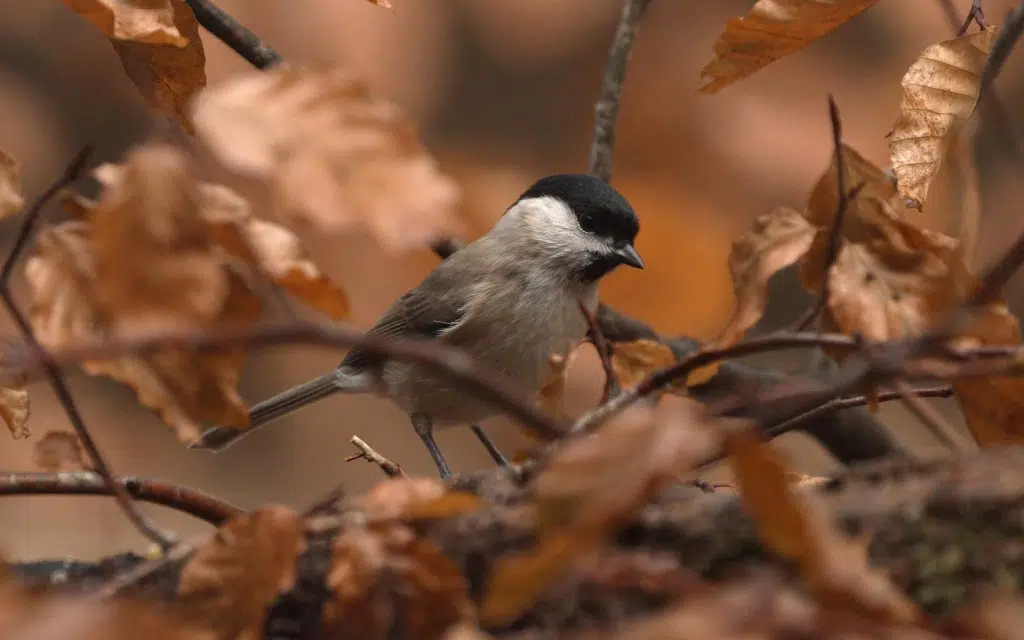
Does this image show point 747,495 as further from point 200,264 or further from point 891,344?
point 200,264

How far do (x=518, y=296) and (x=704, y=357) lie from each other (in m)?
1.16

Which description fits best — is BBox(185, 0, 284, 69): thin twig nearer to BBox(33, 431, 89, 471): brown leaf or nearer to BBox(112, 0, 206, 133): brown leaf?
BBox(112, 0, 206, 133): brown leaf

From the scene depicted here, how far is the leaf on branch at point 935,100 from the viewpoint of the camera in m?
1.06

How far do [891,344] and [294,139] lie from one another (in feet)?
1.31

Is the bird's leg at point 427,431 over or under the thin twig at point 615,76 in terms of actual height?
under

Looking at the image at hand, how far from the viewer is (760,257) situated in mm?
858

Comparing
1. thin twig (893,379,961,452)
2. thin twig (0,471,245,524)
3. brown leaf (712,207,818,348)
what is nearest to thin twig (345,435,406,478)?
thin twig (0,471,245,524)

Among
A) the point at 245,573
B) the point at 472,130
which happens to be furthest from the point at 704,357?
the point at 472,130

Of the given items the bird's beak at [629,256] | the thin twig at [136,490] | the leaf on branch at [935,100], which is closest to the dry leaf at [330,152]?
the thin twig at [136,490]

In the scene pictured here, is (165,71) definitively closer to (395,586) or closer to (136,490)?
(136,490)

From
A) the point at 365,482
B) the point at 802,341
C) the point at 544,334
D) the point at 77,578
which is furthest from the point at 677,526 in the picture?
the point at 365,482

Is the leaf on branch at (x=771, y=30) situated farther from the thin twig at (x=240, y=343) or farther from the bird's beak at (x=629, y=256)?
the bird's beak at (x=629, y=256)

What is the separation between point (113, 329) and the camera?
2.19 feet

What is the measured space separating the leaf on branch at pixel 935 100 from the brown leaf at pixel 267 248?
0.60 meters
